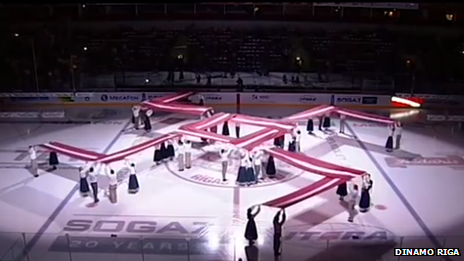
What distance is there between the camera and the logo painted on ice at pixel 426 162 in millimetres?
8711

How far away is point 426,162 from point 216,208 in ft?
13.2

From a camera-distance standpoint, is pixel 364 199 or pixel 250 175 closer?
pixel 364 199

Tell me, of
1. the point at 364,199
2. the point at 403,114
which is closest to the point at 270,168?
the point at 364,199

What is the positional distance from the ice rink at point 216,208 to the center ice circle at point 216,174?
0.03m

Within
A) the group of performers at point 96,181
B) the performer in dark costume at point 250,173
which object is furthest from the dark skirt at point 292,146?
the group of performers at point 96,181

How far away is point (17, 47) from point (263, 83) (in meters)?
6.65

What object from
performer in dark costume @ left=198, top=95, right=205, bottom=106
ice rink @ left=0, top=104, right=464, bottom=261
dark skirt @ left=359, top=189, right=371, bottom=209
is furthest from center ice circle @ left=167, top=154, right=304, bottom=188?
performer in dark costume @ left=198, top=95, right=205, bottom=106

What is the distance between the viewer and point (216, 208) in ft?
22.9

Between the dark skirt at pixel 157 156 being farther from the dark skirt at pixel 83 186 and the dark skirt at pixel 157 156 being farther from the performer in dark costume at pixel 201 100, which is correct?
the performer in dark costume at pixel 201 100

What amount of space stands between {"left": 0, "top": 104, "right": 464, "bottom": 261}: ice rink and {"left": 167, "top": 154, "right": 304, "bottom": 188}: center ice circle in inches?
1.2

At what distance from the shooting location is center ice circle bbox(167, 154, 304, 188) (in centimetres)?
787

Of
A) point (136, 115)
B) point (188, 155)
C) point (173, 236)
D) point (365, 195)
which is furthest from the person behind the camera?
point (136, 115)

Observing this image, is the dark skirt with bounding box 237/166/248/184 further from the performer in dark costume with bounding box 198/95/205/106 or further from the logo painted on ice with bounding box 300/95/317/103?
the logo painted on ice with bounding box 300/95/317/103

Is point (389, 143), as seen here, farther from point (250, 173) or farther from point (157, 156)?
point (157, 156)
